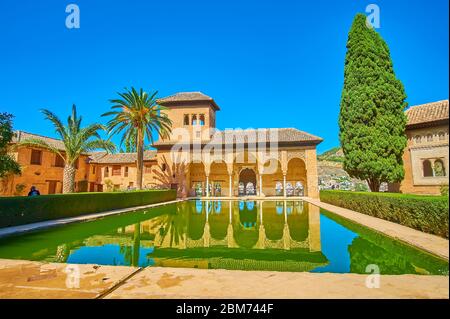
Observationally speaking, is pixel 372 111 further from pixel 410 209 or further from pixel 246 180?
pixel 246 180

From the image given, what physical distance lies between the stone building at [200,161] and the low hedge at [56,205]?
10166 mm

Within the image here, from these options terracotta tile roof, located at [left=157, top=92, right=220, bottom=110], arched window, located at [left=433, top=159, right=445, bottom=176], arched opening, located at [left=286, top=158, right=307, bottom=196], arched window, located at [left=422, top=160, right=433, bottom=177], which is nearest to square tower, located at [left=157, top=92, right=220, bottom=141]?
terracotta tile roof, located at [left=157, top=92, right=220, bottom=110]

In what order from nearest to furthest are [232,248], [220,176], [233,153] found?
[232,248] < [233,153] < [220,176]

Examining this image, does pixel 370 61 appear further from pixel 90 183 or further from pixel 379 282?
pixel 90 183

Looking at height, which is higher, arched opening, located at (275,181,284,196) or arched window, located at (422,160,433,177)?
arched window, located at (422,160,433,177)

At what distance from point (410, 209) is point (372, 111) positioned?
880 centimetres

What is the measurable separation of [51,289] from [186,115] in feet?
89.0

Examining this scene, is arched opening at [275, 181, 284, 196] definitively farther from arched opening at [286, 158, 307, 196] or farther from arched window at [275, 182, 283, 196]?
arched opening at [286, 158, 307, 196]

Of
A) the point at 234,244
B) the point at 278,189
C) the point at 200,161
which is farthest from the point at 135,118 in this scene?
the point at 278,189

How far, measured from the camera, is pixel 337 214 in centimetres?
1188

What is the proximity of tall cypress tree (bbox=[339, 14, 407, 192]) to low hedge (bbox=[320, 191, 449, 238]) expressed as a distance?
9.70 ft

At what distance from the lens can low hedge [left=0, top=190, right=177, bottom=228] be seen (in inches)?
344

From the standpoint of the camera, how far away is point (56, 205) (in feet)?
34.9

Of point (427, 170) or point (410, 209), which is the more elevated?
point (427, 170)
